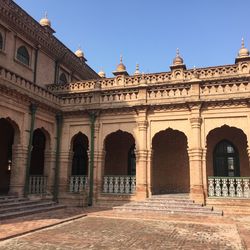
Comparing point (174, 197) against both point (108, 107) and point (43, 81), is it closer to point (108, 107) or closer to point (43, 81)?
point (108, 107)

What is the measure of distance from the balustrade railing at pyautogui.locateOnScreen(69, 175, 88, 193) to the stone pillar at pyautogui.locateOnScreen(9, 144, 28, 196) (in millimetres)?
2844

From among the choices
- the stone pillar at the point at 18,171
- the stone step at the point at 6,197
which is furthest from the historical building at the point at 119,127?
the stone step at the point at 6,197

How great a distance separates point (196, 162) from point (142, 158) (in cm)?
249

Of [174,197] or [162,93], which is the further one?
[162,93]

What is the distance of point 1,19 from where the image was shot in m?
14.1

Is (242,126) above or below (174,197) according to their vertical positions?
above

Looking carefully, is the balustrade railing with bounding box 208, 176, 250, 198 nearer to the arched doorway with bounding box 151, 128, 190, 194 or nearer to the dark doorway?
the arched doorway with bounding box 151, 128, 190, 194

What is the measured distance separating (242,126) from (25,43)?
38.8ft

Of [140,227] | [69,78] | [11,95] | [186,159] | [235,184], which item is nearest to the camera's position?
[140,227]

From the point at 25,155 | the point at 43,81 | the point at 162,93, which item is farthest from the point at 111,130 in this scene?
the point at 43,81

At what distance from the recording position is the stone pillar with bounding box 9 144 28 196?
12.5 metres

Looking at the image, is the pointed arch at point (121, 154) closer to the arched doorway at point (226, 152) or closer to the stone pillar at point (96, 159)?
the stone pillar at point (96, 159)

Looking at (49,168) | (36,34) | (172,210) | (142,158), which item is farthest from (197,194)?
(36,34)

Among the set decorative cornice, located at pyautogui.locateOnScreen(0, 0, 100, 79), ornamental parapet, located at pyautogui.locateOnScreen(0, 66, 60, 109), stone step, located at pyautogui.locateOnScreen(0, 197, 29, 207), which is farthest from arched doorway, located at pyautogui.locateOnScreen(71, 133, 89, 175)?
decorative cornice, located at pyautogui.locateOnScreen(0, 0, 100, 79)
